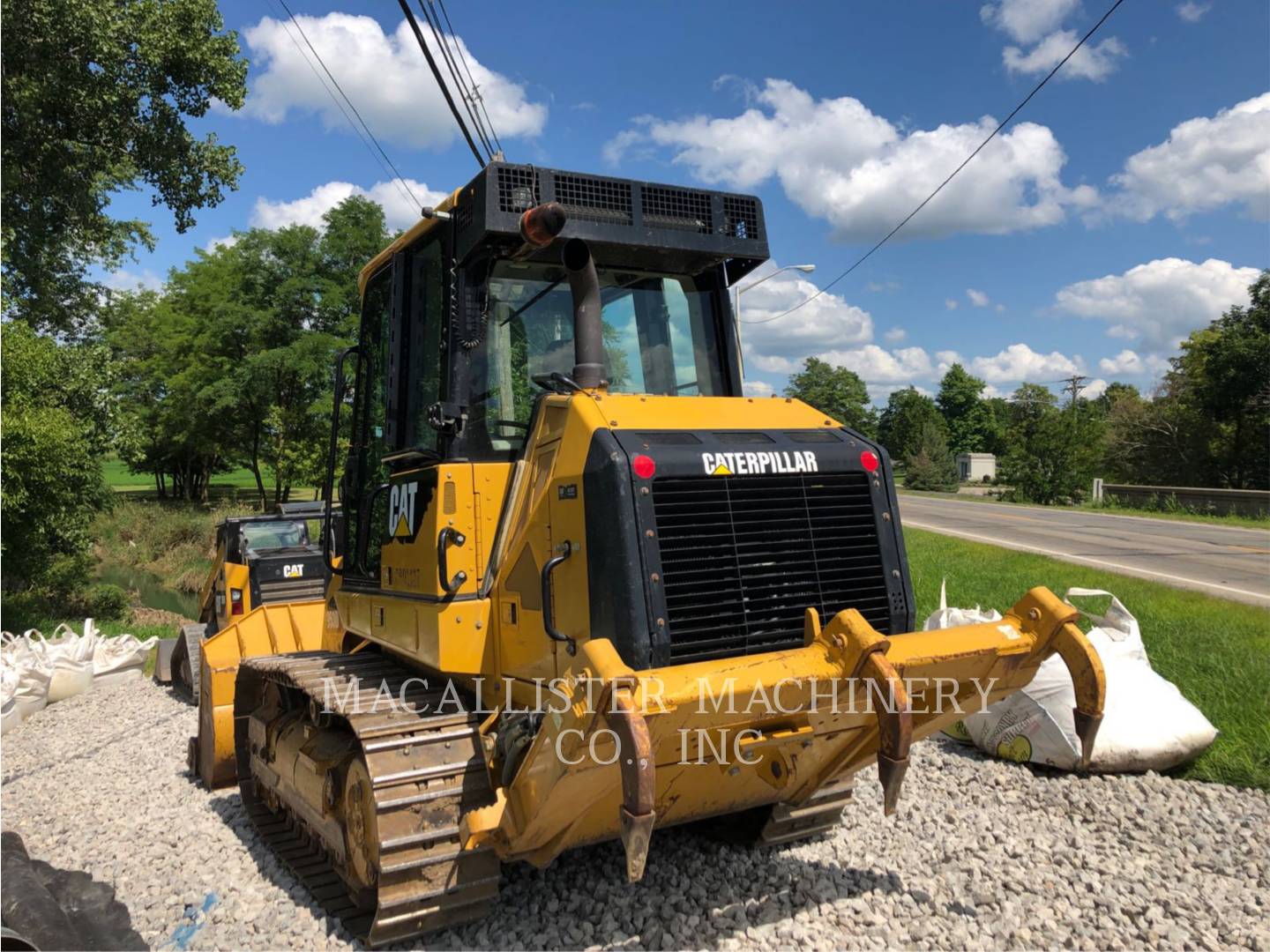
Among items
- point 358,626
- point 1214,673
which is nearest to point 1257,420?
point 1214,673

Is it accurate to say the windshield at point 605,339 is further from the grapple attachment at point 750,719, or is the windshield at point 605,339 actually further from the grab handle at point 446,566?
the grapple attachment at point 750,719

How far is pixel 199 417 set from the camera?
30.0 metres

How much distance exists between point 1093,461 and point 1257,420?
686 centimetres

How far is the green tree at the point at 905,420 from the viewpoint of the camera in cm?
7506

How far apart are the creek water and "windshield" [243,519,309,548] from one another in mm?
10198

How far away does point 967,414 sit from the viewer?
100m

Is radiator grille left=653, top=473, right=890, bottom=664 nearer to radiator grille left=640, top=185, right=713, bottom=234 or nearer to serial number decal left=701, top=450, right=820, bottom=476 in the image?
serial number decal left=701, top=450, right=820, bottom=476

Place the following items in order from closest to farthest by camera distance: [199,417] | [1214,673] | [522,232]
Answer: [522,232]
[1214,673]
[199,417]

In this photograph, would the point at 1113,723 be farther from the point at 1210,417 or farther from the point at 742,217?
the point at 1210,417

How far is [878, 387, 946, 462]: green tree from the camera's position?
75.1 meters

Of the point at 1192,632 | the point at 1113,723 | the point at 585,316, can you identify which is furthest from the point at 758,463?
the point at 1192,632

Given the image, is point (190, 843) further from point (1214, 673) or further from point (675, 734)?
point (1214, 673)

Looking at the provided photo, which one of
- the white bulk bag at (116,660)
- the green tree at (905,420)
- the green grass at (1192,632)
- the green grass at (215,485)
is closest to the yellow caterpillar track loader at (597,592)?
the green grass at (1192,632)

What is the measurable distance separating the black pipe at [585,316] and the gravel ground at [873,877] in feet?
7.59
